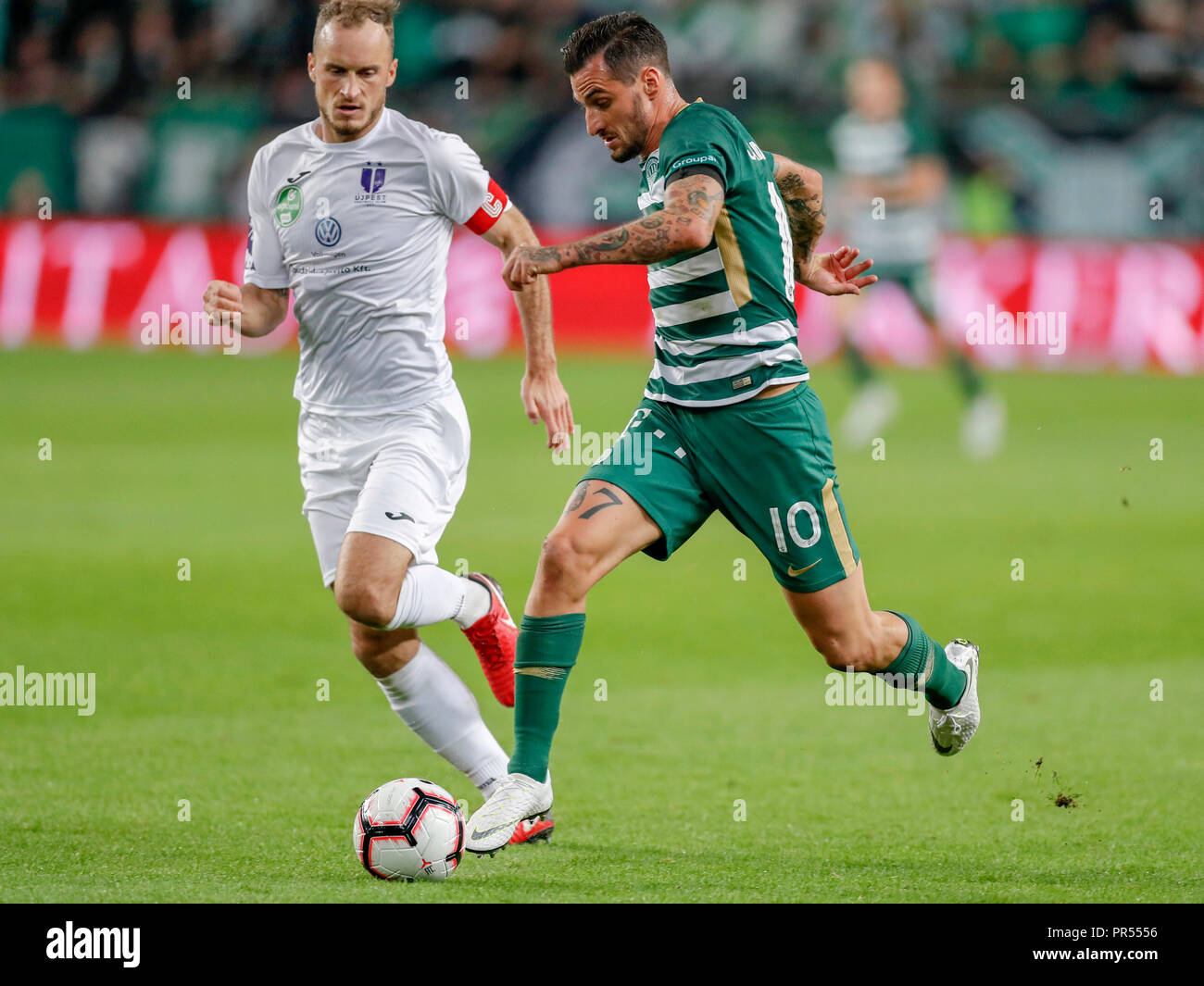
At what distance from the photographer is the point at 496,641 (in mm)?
5723

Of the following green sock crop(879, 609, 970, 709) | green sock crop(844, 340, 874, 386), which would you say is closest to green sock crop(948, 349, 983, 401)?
green sock crop(844, 340, 874, 386)

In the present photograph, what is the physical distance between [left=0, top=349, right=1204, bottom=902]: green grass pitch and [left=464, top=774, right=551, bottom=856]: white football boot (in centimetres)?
10

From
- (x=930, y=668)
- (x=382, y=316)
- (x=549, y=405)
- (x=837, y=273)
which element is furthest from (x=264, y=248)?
(x=930, y=668)

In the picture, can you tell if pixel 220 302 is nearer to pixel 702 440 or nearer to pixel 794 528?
pixel 702 440

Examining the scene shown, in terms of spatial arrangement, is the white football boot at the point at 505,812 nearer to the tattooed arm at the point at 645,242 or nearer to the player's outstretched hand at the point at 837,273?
the tattooed arm at the point at 645,242

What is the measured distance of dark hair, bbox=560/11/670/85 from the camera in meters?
4.95

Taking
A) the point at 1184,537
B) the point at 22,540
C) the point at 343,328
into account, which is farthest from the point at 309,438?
the point at 1184,537

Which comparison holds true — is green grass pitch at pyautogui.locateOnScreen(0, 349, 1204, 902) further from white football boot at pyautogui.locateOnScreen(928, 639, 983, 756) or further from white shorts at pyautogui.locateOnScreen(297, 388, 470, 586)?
white shorts at pyautogui.locateOnScreen(297, 388, 470, 586)

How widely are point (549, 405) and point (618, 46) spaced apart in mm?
1080

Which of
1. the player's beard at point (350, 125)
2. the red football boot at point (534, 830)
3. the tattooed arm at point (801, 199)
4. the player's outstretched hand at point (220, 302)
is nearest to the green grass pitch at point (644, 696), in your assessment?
the red football boot at point (534, 830)

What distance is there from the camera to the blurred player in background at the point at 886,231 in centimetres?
1498

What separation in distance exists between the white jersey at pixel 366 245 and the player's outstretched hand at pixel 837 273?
107cm
